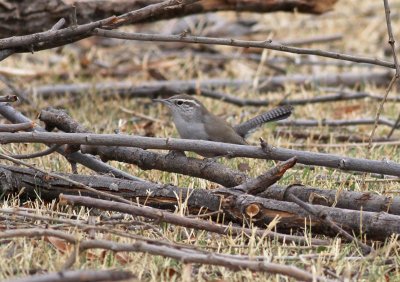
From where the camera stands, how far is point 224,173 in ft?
18.1

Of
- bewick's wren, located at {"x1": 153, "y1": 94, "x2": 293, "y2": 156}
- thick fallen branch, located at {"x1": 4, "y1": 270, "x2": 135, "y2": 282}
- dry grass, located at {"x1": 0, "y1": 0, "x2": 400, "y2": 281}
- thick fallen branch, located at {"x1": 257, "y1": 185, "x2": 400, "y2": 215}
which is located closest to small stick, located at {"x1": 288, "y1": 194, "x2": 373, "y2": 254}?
dry grass, located at {"x1": 0, "y1": 0, "x2": 400, "y2": 281}

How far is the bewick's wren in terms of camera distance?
7055mm

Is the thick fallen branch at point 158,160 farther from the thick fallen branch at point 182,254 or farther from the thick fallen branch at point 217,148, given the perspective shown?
the thick fallen branch at point 182,254

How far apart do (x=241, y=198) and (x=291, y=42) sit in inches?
287

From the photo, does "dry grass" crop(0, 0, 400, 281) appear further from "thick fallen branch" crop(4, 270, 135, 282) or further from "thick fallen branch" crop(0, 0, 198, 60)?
"thick fallen branch" crop(0, 0, 198, 60)

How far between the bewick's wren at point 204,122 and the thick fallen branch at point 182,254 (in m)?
2.64

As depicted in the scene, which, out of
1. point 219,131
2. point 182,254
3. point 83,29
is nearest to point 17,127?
point 83,29

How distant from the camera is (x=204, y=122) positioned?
7.13m

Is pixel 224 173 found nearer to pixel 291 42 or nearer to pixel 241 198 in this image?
pixel 241 198

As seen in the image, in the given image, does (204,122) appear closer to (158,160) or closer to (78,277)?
(158,160)

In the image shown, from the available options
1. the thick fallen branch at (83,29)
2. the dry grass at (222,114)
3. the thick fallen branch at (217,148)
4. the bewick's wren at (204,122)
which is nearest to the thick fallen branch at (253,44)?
the thick fallen branch at (83,29)

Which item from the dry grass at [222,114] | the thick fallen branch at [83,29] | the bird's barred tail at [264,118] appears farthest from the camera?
the bird's barred tail at [264,118]

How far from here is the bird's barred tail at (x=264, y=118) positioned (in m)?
7.16

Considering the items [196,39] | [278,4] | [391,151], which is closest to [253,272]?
[196,39]
